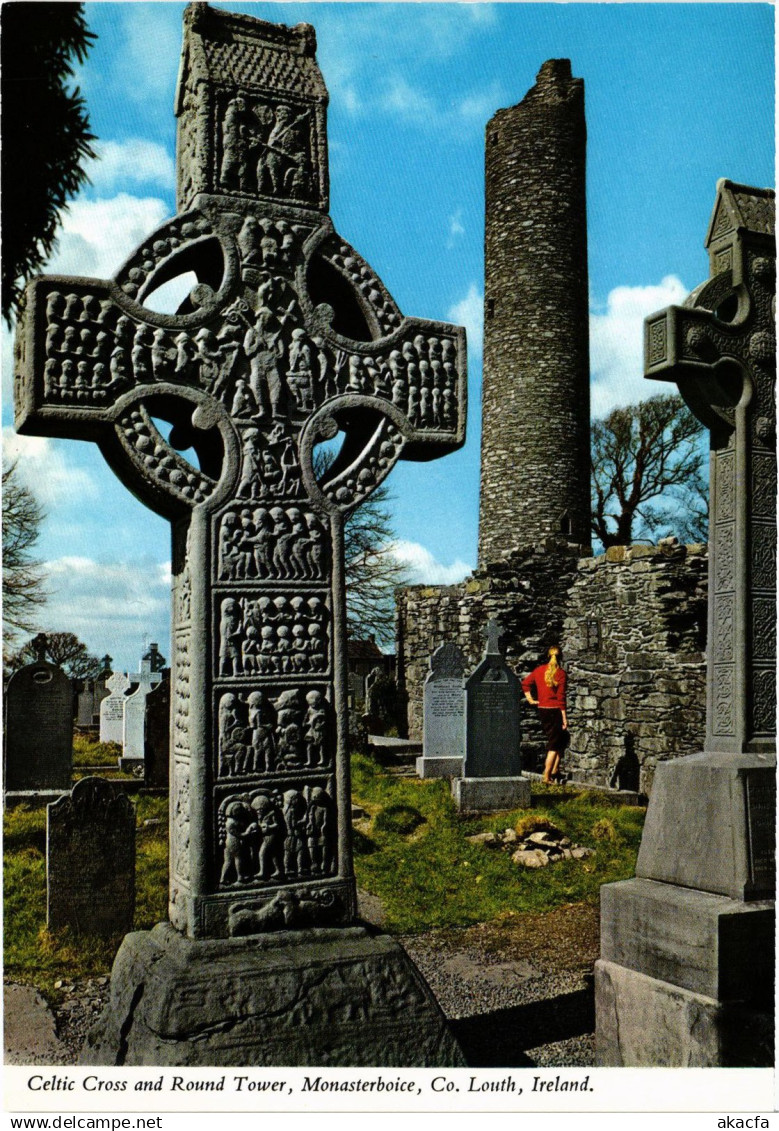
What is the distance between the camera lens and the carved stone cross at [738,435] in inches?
166

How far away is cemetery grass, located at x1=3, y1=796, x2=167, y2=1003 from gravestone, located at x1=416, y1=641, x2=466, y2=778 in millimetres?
4631

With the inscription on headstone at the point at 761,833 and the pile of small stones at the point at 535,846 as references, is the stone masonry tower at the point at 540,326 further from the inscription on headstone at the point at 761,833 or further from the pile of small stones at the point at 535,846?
the inscription on headstone at the point at 761,833

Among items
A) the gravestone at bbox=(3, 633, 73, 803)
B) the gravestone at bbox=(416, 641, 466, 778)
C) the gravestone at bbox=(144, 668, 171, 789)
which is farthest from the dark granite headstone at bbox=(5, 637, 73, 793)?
the gravestone at bbox=(416, 641, 466, 778)

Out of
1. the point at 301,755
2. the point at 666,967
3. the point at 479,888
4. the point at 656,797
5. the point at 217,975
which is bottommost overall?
the point at 479,888

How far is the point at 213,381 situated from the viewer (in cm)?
328

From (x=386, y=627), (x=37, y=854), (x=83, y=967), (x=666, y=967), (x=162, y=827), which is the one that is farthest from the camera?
(x=386, y=627)

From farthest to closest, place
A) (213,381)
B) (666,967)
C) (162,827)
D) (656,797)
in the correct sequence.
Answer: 1. (162,827)
2. (656,797)
3. (666,967)
4. (213,381)

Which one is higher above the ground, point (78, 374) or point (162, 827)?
point (78, 374)

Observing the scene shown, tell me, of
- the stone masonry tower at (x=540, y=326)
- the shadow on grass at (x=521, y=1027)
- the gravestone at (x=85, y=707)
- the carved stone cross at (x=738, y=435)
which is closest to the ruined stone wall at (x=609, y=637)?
the stone masonry tower at (x=540, y=326)

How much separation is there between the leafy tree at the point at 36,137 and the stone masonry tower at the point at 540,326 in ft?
55.7

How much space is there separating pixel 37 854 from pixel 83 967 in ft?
8.31

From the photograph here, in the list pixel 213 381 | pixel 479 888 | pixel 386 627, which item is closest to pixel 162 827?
pixel 479 888

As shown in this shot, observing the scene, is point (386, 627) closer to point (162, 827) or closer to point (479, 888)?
point (162, 827)

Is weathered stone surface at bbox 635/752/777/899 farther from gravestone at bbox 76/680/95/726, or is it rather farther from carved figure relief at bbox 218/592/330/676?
gravestone at bbox 76/680/95/726
